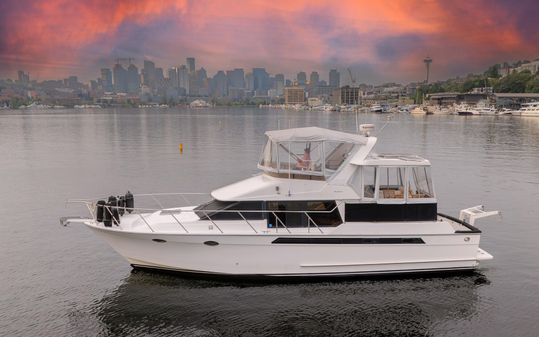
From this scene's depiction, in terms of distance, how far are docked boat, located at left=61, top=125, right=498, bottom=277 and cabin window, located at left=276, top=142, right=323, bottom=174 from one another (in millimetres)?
35

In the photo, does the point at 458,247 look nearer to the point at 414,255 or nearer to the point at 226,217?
the point at 414,255

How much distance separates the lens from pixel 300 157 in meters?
15.3

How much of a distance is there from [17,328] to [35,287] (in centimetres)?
271

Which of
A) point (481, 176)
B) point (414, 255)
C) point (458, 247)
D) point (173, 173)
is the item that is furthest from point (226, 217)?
point (481, 176)

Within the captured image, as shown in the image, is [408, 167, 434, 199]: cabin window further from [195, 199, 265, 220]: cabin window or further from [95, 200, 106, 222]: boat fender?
[95, 200, 106, 222]: boat fender

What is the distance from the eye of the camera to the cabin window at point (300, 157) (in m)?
15.0

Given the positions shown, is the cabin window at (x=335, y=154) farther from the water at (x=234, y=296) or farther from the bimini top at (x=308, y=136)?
the water at (x=234, y=296)

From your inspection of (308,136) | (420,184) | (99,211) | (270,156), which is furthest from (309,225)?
(99,211)

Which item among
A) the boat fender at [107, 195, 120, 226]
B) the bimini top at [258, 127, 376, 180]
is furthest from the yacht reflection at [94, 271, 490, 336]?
the bimini top at [258, 127, 376, 180]

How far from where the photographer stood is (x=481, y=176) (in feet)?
114

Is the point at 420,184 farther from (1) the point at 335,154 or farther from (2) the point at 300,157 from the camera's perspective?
(2) the point at 300,157

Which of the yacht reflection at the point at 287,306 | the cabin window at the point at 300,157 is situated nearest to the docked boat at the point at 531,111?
the yacht reflection at the point at 287,306

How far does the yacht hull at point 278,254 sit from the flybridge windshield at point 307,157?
2.38m

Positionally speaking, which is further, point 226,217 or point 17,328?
point 226,217
